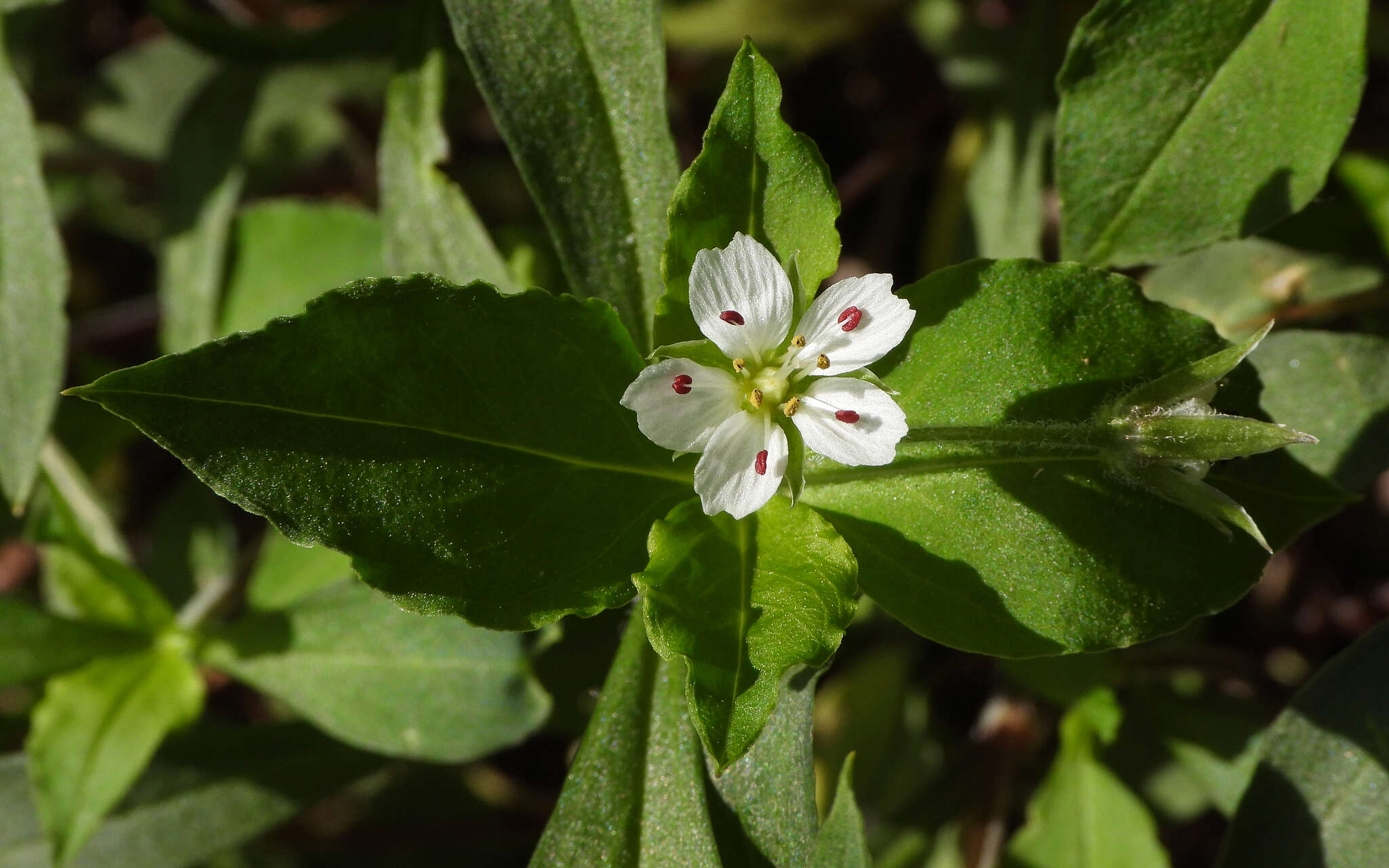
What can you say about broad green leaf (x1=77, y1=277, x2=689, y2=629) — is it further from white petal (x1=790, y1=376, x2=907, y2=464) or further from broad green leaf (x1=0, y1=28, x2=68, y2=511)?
broad green leaf (x1=0, y1=28, x2=68, y2=511)

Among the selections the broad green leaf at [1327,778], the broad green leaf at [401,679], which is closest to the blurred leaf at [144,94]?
the broad green leaf at [401,679]

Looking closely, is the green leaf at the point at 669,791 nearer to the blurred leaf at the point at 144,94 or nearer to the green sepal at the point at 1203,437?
the green sepal at the point at 1203,437

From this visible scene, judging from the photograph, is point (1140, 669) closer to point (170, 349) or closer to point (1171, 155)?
point (1171, 155)

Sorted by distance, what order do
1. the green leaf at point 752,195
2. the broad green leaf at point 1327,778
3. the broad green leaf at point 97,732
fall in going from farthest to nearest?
the broad green leaf at point 97,732 → the broad green leaf at point 1327,778 → the green leaf at point 752,195

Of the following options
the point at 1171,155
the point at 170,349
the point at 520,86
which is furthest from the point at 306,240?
the point at 1171,155

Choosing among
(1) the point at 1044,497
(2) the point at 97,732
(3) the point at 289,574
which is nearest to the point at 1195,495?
(1) the point at 1044,497

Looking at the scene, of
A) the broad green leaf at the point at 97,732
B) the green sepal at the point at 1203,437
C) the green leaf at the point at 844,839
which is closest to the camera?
the green sepal at the point at 1203,437

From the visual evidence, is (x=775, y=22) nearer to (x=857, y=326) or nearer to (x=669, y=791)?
(x=857, y=326)
